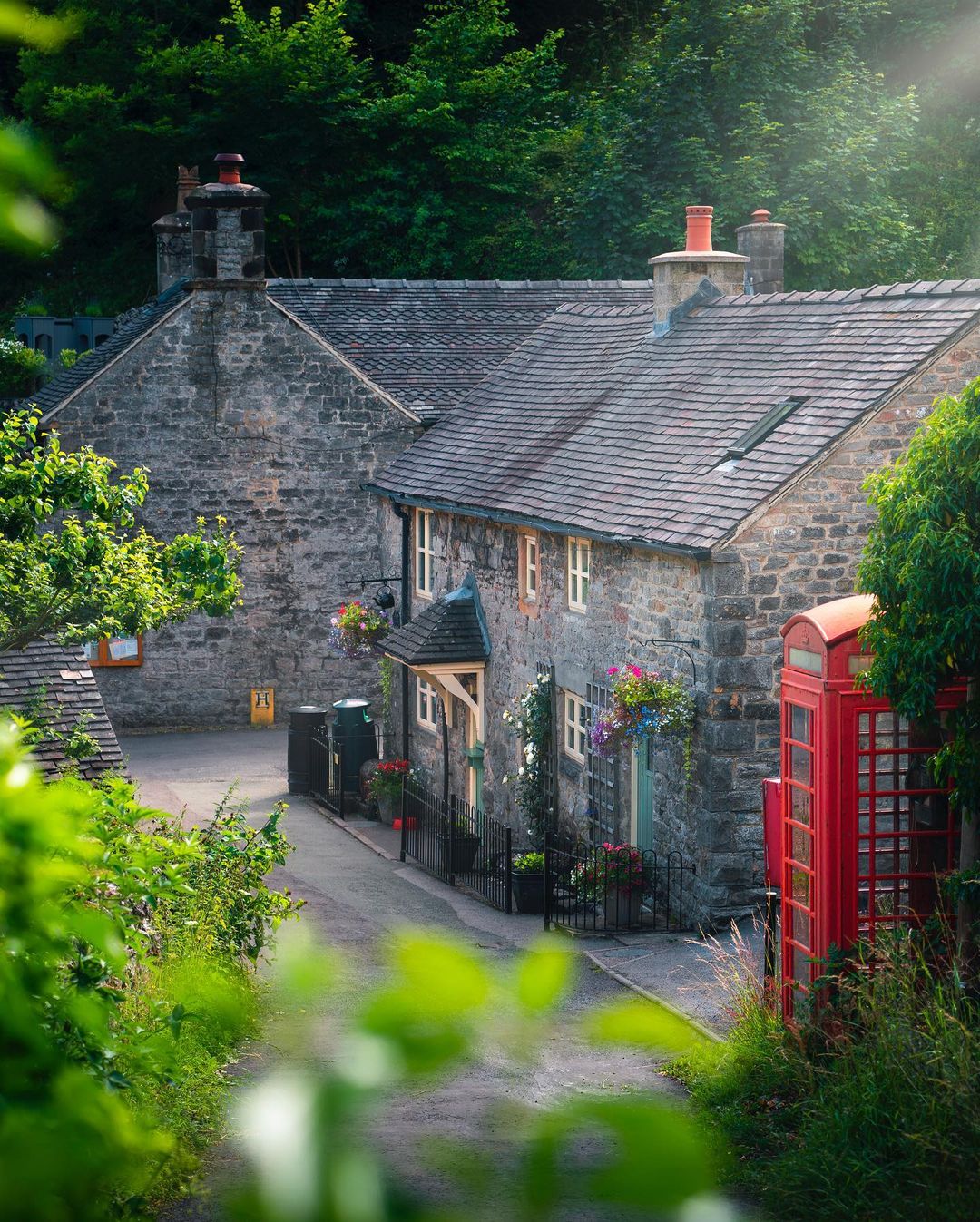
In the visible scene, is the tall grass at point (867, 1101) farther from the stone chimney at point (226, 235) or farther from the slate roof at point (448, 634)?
the stone chimney at point (226, 235)

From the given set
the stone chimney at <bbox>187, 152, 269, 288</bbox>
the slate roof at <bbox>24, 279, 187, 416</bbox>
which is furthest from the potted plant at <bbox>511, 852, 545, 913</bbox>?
the stone chimney at <bbox>187, 152, 269, 288</bbox>

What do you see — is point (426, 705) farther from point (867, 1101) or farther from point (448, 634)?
point (867, 1101)

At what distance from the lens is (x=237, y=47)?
40750mm

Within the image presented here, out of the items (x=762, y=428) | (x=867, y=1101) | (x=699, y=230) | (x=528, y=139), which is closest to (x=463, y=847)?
(x=762, y=428)

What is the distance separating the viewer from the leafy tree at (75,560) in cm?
1197

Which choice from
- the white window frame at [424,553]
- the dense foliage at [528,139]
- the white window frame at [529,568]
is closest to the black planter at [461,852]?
the white window frame at [529,568]

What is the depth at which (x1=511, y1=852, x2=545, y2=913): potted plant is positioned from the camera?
58.7ft

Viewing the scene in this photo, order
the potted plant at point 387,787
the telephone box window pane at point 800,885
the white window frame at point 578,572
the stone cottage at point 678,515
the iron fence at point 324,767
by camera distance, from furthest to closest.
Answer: the iron fence at point 324,767
the potted plant at point 387,787
the white window frame at point 578,572
the stone cottage at point 678,515
the telephone box window pane at point 800,885

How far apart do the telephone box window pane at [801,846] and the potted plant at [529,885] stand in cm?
610

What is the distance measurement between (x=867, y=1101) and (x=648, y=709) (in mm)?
7089

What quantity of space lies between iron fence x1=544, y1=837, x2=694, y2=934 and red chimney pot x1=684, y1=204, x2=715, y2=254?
831 cm

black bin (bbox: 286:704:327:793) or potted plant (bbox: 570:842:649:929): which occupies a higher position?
black bin (bbox: 286:704:327:793)

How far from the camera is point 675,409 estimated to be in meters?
19.2

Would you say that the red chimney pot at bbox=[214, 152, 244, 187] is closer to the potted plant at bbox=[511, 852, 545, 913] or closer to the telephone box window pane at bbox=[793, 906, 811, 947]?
the potted plant at bbox=[511, 852, 545, 913]
